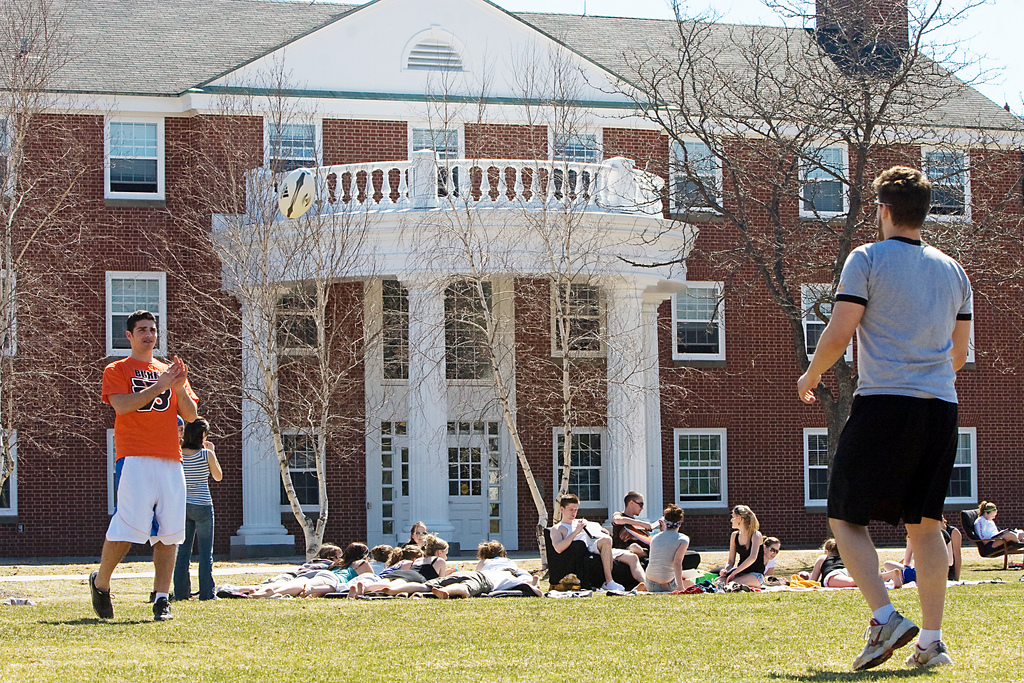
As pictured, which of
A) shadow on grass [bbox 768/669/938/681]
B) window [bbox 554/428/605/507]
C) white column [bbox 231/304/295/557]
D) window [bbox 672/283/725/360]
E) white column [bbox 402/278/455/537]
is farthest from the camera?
window [bbox 672/283/725/360]

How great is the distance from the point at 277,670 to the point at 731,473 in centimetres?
2109

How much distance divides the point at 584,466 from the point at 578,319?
501cm

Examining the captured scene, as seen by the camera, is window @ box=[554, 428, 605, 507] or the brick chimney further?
window @ box=[554, 428, 605, 507]

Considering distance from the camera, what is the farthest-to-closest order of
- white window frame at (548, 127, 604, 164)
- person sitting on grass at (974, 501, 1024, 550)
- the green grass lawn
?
white window frame at (548, 127, 604, 164), person sitting on grass at (974, 501, 1024, 550), the green grass lawn

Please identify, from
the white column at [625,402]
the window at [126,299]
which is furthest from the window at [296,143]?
the white column at [625,402]

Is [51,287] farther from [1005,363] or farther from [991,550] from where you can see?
[1005,363]

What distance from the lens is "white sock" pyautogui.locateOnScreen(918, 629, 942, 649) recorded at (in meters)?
5.11

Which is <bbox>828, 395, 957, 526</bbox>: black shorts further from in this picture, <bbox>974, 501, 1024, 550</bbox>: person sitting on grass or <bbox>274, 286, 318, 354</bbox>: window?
<bbox>274, 286, 318, 354</bbox>: window

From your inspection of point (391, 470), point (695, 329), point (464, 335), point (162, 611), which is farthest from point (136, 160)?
point (162, 611)

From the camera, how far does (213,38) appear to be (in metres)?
27.0

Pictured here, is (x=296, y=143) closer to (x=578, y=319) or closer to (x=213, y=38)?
(x=213, y=38)

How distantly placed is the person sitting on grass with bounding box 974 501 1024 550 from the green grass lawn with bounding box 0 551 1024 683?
9.21 meters

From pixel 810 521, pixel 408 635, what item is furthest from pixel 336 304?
pixel 408 635

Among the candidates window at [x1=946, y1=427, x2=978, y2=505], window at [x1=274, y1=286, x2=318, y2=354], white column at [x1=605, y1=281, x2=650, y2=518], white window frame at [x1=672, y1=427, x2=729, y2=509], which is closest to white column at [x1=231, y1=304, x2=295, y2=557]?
window at [x1=274, y1=286, x2=318, y2=354]
